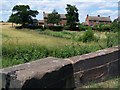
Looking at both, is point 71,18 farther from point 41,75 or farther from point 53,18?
point 41,75

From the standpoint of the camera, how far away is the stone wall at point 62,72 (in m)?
3.47

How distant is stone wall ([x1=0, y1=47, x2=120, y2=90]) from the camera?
3.47 metres

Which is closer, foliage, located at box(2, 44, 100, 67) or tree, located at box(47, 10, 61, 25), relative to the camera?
foliage, located at box(2, 44, 100, 67)

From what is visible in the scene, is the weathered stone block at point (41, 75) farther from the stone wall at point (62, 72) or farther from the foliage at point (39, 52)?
the foliage at point (39, 52)

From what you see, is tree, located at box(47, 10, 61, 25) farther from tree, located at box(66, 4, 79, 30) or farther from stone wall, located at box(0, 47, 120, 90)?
stone wall, located at box(0, 47, 120, 90)

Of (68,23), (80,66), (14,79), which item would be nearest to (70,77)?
(80,66)

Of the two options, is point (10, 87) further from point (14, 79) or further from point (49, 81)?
point (49, 81)

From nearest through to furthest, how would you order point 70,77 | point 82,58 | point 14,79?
point 14,79 < point 70,77 < point 82,58

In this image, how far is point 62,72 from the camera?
3.90 metres

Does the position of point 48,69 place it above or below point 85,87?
above

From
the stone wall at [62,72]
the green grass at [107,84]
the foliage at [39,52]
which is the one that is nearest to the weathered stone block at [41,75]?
the stone wall at [62,72]

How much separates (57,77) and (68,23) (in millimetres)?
100576

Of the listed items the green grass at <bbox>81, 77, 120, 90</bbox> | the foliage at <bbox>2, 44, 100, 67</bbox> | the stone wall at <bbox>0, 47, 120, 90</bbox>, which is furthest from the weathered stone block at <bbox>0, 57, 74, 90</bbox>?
the foliage at <bbox>2, 44, 100, 67</bbox>

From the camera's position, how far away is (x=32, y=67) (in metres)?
3.75
